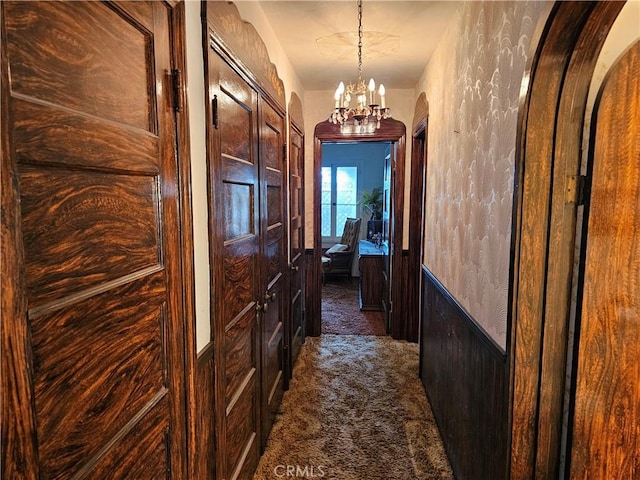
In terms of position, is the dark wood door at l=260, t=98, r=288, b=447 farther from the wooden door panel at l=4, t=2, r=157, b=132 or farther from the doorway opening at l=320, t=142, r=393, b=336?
the doorway opening at l=320, t=142, r=393, b=336

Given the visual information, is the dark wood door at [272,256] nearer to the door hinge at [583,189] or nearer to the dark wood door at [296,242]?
the dark wood door at [296,242]

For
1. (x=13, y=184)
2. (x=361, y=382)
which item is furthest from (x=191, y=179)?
(x=361, y=382)

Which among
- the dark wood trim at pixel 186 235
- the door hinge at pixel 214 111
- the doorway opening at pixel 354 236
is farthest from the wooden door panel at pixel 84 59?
the doorway opening at pixel 354 236

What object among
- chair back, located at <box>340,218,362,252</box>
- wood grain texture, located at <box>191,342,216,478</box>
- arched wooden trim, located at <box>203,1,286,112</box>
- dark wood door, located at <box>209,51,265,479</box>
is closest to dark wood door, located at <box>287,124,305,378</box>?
arched wooden trim, located at <box>203,1,286,112</box>

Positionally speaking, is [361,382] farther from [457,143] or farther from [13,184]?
[13,184]

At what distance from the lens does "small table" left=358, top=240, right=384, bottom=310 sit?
4.94 metres

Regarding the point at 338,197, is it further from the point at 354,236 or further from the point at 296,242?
the point at 296,242

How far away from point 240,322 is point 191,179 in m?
0.79

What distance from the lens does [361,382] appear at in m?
3.13

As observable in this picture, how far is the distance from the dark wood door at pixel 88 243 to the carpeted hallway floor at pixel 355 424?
1251 millimetres

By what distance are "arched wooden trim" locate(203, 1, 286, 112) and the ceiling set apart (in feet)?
0.95

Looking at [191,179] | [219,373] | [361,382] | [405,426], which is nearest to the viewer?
[191,179]

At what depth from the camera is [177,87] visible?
115 cm

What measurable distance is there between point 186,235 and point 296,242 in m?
2.29
